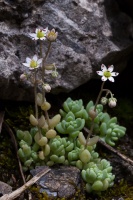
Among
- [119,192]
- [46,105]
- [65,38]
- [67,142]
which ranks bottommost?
[119,192]

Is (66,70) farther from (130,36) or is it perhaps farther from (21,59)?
(130,36)

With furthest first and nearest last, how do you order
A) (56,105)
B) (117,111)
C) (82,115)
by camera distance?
(117,111) < (56,105) < (82,115)

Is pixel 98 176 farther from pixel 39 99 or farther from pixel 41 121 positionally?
pixel 39 99

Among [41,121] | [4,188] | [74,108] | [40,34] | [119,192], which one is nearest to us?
[40,34]

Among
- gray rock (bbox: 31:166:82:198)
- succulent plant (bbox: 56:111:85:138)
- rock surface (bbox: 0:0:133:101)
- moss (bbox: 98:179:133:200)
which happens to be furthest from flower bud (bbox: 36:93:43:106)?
moss (bbox: 98:179:133:200)

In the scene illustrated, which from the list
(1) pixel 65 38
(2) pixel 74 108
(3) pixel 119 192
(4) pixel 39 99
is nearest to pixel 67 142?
(2) pixel 74 108

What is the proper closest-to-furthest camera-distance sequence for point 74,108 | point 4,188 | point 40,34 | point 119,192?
point 40,34 → point 4,188 → point 119,192 → point 74,108

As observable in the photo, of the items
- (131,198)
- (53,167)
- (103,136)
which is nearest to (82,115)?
(103,136)

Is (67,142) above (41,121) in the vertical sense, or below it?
below

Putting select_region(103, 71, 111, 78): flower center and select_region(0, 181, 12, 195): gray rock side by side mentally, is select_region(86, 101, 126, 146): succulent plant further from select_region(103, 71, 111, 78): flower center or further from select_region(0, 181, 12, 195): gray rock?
select_region(0, 181, 12, 195): gray rock
